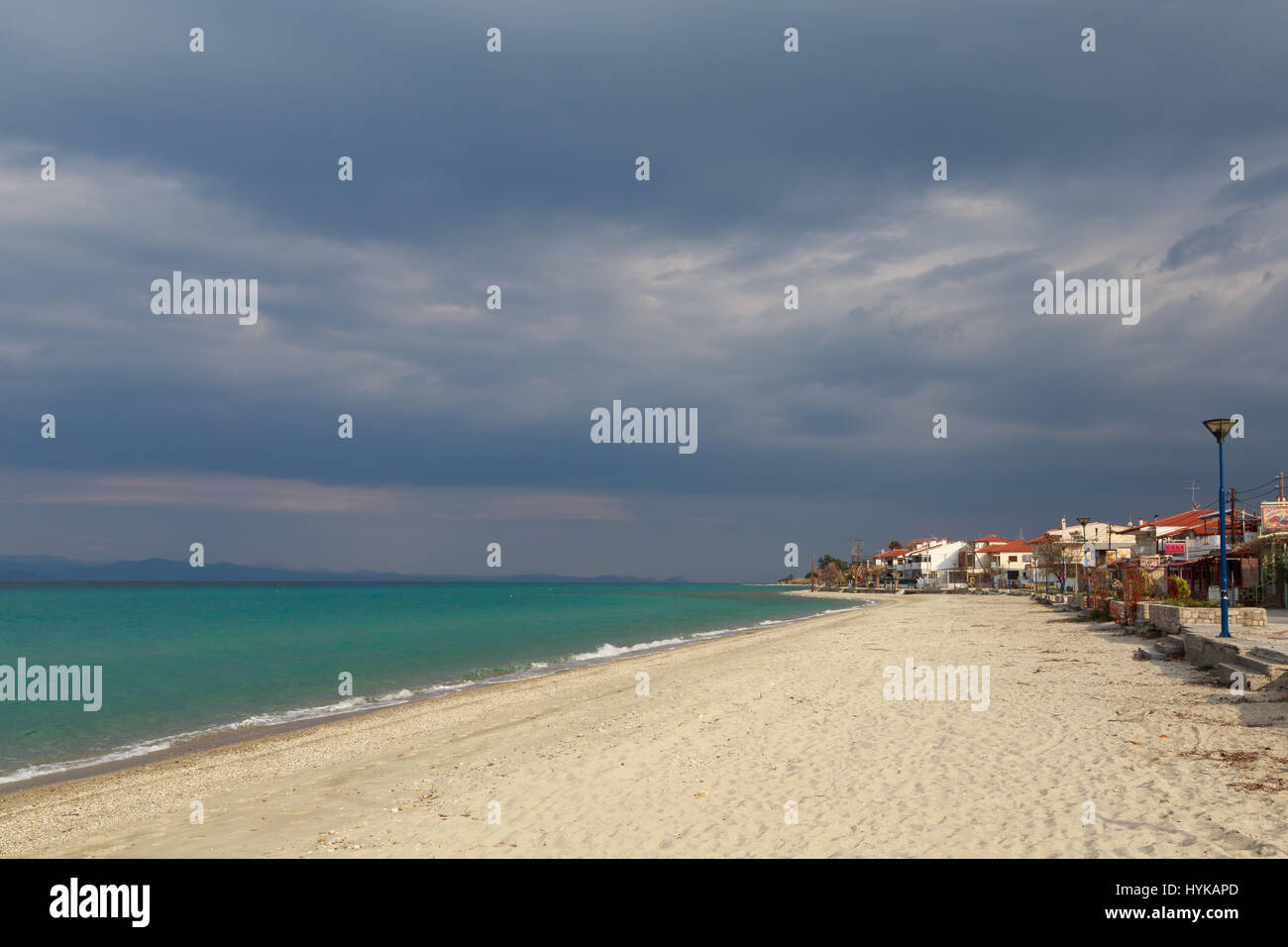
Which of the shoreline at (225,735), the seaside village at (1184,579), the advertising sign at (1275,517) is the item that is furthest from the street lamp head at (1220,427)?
the advertising sign at (1275,517)

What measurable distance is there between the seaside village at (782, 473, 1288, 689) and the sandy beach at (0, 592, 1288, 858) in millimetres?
1596

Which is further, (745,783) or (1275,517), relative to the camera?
(1275,517)

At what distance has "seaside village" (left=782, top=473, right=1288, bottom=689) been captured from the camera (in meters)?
16.6

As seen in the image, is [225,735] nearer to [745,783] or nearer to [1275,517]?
[745,783]

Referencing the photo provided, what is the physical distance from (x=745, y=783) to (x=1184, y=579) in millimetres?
43109

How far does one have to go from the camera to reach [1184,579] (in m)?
40.8

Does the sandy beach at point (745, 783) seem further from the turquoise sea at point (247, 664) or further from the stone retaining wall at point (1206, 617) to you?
the stone retaining wall at point (1206, 617)

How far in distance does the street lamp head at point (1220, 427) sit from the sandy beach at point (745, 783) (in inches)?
221

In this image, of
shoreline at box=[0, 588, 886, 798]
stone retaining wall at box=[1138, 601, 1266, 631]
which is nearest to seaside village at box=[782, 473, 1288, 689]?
stone retaining wall at box=[1138, 601, 1266, 631]

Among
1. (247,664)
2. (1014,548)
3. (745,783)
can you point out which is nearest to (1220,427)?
(745,783)

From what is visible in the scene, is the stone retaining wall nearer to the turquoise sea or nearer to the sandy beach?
the sandy beach
